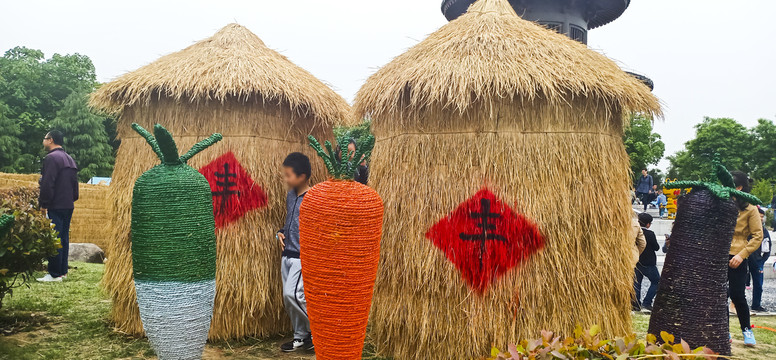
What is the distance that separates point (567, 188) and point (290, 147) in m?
2.71

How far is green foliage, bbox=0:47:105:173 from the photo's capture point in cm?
2792

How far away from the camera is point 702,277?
3094 millimetres

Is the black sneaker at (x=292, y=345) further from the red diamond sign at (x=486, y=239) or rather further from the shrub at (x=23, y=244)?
the shrub at (x=23, y=244)

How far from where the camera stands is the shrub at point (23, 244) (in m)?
4.36

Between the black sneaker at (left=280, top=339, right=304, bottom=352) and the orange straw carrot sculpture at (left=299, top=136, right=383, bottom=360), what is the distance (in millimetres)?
1902

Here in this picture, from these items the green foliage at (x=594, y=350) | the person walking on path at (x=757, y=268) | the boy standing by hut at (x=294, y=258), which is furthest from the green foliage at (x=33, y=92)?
the green foliage at (x=594, y=350)

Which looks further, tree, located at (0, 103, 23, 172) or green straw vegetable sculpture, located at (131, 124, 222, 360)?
tree, located at (0, 103, 23, 172)

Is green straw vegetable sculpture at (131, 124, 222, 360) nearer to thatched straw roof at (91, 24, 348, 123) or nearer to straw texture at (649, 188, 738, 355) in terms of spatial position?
thatched straw roof at (91, 24, 348, 123)

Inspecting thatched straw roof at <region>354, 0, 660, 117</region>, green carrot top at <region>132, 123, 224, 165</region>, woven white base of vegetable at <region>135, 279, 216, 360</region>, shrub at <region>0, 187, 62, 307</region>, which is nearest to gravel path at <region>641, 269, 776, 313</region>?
thatched straw roof at <region>354, 0, 660, 117</region>

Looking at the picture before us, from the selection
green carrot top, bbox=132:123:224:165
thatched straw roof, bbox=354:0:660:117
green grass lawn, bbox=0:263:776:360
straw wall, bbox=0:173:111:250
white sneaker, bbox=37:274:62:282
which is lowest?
green grass lawn, bbox=0:263:776:360

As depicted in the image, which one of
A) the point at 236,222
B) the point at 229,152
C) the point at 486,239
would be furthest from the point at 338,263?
the point at 229,152

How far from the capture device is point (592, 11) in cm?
1172

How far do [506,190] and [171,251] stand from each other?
2418 millimetres

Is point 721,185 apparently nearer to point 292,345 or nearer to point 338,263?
point 338,263
